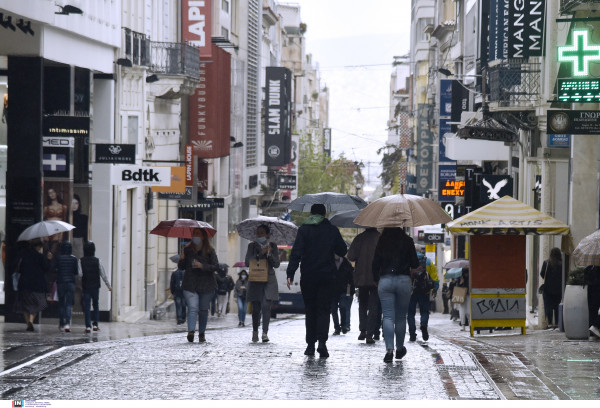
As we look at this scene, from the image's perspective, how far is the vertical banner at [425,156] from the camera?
234ft

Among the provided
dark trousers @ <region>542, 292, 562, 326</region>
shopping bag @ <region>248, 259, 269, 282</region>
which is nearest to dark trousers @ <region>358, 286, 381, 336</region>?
shopping bag @ <region>248, 259, 269, 282</region>

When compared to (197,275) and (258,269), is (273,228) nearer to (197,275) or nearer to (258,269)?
(258,269)

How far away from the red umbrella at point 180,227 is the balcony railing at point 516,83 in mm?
10921

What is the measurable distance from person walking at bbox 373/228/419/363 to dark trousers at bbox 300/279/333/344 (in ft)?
2.48

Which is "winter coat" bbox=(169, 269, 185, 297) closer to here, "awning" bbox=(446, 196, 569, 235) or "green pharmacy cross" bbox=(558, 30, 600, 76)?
"awning" bbox=(446, 196, 569, 235)

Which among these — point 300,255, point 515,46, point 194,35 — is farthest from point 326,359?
point 194,35

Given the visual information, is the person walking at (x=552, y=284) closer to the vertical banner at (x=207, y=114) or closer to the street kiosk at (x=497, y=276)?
the street kiosk at (x=497, y=276)

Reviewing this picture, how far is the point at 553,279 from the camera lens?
24.6 meters

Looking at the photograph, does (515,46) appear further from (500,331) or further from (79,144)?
(79,144)

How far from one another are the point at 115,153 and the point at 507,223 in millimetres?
9778

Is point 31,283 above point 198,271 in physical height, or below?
below

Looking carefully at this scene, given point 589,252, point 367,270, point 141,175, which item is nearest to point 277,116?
point 141,175

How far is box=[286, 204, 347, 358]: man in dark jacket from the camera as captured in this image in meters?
14.7

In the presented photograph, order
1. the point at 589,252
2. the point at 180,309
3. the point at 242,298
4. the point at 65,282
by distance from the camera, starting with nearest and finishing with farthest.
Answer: the point at 589,252, the point at 65,282, the point at 180,309, the point at 242,298
